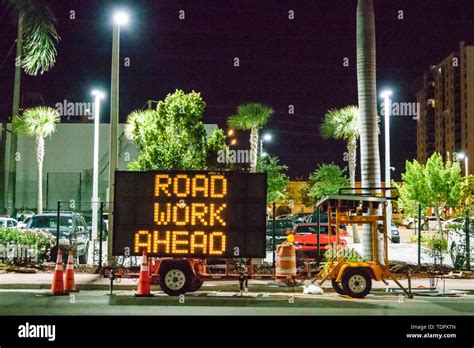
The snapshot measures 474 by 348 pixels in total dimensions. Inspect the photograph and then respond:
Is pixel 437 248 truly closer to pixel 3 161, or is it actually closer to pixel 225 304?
pixel 225 304

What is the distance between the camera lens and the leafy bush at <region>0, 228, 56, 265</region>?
19.7 meters

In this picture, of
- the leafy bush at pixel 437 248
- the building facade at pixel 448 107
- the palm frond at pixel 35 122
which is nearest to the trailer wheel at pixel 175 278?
the leafy bush at pixel 437 248

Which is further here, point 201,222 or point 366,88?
point 366,88

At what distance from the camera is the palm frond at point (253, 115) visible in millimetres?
38000

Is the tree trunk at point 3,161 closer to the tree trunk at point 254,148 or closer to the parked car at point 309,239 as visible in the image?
the tree trunk at point 254,148

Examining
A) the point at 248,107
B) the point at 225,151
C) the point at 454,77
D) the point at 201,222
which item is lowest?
the point at 201,222

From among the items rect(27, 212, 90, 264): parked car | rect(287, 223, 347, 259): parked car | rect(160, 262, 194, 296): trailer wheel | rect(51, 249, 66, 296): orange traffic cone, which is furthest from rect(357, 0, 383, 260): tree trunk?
rect(27, 212, 90, 264): parked car

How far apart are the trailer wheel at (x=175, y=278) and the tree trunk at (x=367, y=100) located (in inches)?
244

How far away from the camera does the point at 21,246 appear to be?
65.1ft

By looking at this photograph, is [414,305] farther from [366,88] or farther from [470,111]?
[470,111]
